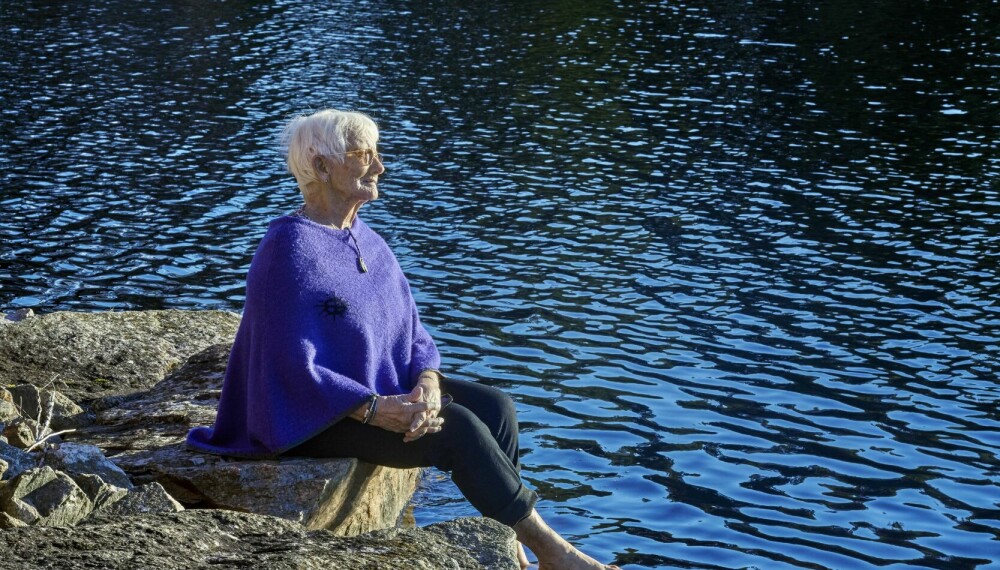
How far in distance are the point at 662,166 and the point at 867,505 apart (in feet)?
37.0

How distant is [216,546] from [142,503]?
828 millimetres

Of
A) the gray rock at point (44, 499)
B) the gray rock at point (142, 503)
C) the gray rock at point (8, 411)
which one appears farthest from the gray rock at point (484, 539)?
the gray rock at point (8, 411)

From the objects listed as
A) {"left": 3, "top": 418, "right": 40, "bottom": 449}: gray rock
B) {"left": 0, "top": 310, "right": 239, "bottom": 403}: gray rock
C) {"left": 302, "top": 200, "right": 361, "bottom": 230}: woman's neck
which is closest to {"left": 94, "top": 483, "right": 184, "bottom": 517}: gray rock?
{"left": 3, "top": 418, "right": 40, "bottom": 449}: gray rock

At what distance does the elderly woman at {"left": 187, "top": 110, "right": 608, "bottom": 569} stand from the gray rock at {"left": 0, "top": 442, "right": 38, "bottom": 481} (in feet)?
2.82

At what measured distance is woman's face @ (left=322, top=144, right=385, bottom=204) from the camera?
6391 millimetres

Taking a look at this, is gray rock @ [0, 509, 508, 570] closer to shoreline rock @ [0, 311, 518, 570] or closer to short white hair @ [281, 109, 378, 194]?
shoreline rock @ [0, 311, 518, 570]

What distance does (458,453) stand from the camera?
6.11 m

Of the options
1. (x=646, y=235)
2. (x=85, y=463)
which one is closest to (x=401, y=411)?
(x=85, y=463)

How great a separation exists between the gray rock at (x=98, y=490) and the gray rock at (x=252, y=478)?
0.70 meters

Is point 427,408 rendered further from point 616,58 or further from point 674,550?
point 616,58

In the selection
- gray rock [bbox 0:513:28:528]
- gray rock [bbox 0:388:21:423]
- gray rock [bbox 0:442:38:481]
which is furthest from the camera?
gray rock [bbox 0:388:21:423]

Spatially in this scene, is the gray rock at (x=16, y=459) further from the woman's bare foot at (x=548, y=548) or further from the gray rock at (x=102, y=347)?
the gray rock at (x=102, y=347)

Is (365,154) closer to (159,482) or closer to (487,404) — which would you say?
(487,404)

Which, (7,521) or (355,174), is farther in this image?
(355,174)
